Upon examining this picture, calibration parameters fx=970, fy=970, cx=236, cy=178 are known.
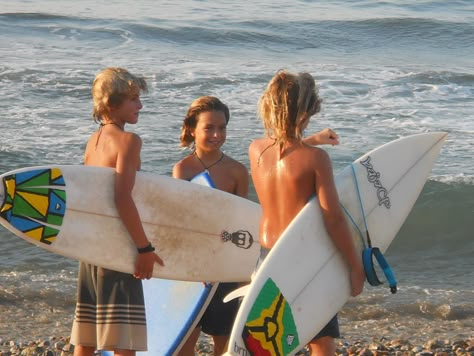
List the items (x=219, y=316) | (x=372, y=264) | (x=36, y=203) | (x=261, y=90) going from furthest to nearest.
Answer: (x=261, y=90) < (x=219, y=316) < (x=36, y=203) < (x=372, y=264)

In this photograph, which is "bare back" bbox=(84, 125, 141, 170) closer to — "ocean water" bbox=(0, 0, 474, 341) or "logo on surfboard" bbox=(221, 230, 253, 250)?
"logo on surfboard" bbox=(221, 230, 253, 250)

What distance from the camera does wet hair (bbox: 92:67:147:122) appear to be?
404 centimetres

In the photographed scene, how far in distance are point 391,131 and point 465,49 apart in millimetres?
6870

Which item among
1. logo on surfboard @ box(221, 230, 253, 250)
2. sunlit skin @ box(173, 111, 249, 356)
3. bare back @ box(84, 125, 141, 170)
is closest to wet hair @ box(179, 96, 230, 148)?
sunlit skin @ box(173, 111, 249, 356)

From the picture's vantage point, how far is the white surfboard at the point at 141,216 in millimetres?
4250

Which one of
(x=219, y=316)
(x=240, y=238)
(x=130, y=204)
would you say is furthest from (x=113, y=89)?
(x=219, y=316)

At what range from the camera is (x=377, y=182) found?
4.61m

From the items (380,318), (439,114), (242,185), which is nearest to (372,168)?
(242,185)

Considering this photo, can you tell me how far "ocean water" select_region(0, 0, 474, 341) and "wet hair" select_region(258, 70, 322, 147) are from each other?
2.63 m

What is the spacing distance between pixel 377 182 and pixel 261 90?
8814mm

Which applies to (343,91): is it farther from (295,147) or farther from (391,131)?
(295,147)

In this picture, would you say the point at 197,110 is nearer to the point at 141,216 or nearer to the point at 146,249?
the point at 141,216

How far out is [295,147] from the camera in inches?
148

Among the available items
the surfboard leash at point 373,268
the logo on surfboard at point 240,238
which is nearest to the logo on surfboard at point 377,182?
the surfboard leash at point 373,268
